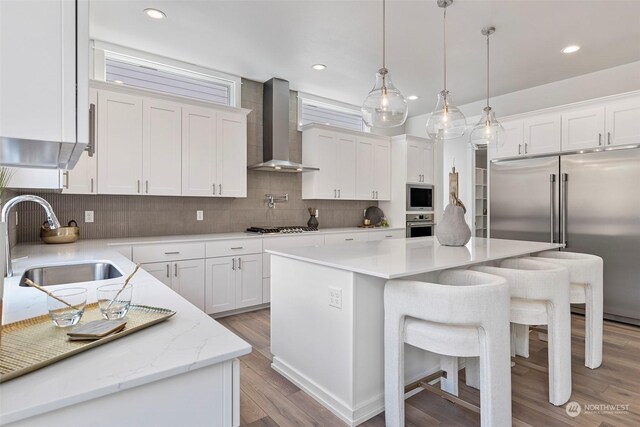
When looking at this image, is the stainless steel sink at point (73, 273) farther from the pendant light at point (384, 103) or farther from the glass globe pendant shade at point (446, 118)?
the glass globe pendant shade at point (446, 118)

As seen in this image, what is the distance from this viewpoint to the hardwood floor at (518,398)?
6.33 feet

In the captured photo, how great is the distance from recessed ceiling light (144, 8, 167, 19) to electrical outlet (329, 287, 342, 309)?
270cm

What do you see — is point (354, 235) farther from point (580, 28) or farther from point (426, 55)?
point (580, 28)

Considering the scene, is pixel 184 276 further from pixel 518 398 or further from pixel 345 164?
pixel 518 398

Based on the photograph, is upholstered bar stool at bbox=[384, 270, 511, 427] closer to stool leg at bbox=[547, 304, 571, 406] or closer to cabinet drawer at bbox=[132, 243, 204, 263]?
stool leg at bbox=[547, 304, 571, 406]

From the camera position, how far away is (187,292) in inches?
136

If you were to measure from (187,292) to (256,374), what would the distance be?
53.8 inches

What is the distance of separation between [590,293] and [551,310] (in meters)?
0.75

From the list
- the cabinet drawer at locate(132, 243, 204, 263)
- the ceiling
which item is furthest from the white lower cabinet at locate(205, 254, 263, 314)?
the ceiling

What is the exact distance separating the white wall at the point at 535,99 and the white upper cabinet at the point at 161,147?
4021 mm

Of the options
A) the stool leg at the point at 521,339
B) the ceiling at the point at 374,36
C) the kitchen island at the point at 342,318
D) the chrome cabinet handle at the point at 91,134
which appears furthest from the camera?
the ceiling at the point at 374,36

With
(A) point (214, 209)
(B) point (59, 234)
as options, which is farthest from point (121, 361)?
(A) point (214, 209)

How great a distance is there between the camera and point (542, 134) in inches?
163

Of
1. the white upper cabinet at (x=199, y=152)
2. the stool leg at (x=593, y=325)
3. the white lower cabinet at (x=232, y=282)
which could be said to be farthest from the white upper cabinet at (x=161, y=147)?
the stool leg at (x=593, y=325)
